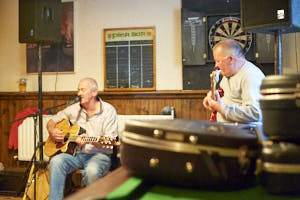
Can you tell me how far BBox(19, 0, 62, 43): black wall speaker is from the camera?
3.71 metres

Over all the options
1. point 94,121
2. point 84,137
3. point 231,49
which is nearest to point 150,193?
point 231,49

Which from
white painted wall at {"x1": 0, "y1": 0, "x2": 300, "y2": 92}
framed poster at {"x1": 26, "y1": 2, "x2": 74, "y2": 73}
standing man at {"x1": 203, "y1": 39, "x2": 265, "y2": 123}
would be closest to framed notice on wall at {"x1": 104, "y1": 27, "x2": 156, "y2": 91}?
white painted wall at {"x1": 0, "y1": 0, "x2": 300, "y2": 92}

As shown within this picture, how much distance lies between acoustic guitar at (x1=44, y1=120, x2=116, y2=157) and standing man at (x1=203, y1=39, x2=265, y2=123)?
3.65 ft

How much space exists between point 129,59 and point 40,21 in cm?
111

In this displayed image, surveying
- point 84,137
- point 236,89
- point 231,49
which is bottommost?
point 84,137

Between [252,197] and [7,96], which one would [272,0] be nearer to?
[252,197]

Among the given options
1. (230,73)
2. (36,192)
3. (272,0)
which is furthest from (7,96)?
(272,0)

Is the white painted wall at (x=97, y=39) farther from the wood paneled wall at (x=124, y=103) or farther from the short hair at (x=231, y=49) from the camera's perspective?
the short hair at (x=231, y=49)

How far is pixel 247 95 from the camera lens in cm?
241

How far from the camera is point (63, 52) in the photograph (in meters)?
4.39

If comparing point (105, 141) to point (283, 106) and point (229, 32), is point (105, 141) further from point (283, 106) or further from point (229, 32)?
point (283, 106)

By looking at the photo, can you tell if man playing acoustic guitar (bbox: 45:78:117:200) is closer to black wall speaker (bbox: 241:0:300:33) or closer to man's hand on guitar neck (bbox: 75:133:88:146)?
man's hand on guitar neck (bbox: 75:133:88:146)

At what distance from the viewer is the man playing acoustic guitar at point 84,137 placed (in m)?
3.10

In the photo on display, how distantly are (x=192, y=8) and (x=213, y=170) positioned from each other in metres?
3.29
